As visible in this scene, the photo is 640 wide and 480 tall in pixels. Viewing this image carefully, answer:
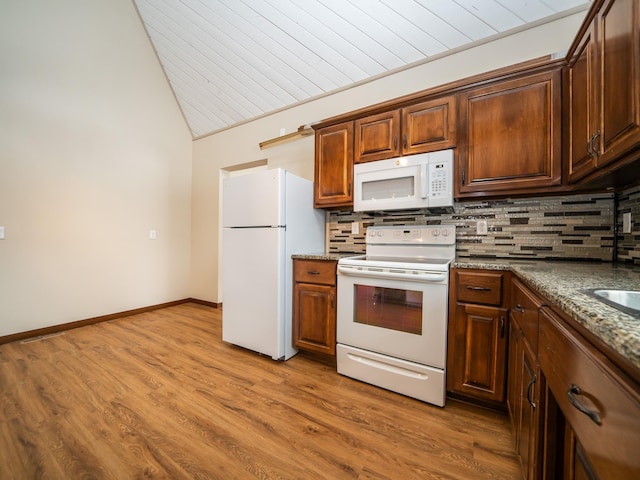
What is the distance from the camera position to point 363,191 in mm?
2209

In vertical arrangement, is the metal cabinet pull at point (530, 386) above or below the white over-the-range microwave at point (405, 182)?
below

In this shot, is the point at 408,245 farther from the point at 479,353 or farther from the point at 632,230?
the point at 632,230

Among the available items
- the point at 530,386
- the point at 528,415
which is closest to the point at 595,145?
the point at 530,386

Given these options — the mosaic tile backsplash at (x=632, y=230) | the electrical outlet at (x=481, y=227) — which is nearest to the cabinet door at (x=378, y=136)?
the electrical outlet at (x=481, y=227)

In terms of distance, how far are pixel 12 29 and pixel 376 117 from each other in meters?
3.69

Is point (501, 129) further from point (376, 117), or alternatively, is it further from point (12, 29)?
point (12, 29)

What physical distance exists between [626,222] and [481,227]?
740 mm

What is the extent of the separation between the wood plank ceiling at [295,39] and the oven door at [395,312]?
6.39 feet

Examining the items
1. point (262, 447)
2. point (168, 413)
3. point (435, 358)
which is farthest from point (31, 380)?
point (435, 358)

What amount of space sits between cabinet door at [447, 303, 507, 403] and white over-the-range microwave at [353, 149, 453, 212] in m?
0.77

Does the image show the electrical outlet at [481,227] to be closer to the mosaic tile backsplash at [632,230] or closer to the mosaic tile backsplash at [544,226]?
the mosaic tile backsplash at [544,226]

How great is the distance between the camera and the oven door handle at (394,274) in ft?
5.31

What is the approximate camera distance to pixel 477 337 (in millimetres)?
1576

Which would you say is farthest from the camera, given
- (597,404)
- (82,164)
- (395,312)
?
(82,164)
